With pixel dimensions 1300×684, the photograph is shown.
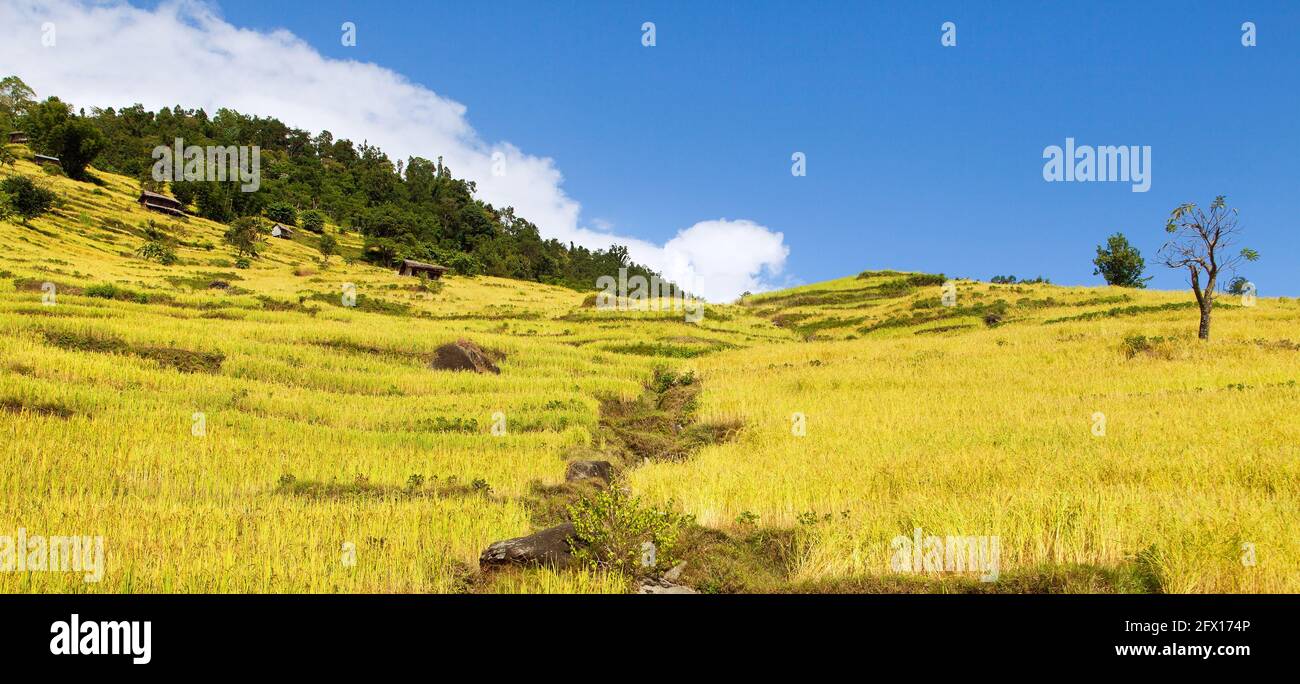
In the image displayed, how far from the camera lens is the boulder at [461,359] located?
27.5 m

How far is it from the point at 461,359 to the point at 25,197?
271 feet

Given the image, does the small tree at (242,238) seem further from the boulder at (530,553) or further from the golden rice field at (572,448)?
the boulder at (530,553)

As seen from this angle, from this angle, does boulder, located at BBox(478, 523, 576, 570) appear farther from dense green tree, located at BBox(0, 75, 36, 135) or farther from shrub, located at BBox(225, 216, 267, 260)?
dense green tree, located at BBox(0, 75, 36, 135)

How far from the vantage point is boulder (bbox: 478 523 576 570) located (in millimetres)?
7746

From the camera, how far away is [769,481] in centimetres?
1140

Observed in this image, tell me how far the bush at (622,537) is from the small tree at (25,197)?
3728 inches

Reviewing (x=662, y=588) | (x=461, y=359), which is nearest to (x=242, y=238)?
(x=461, y=359)

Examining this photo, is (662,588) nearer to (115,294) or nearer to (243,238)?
(115,294)

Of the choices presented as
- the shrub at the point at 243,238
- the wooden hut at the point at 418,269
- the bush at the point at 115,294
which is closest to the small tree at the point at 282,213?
the shrub at the point at 243,238

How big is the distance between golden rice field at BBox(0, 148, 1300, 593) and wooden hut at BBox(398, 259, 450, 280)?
6098cm

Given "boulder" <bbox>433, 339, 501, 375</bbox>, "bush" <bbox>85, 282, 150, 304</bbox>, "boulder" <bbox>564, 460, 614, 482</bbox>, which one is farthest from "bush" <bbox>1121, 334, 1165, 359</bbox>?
"bush" <bbox>85, 282, 150, 304</bbox>
